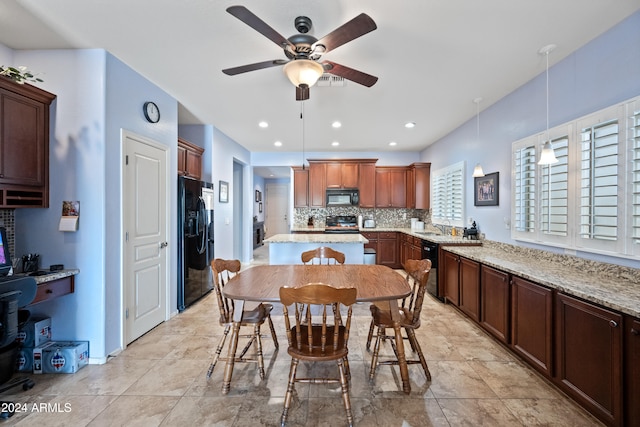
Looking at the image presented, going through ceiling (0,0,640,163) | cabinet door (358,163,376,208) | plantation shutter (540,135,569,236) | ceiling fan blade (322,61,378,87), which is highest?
ceiling (0,0,640,163)

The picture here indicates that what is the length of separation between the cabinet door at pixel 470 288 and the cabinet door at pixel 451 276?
0.35ft

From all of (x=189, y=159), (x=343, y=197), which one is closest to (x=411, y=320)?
(x=189, y=159)

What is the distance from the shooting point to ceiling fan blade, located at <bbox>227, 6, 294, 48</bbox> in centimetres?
149

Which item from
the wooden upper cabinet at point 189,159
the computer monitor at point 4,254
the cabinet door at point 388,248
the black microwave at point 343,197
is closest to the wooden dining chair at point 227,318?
the computer monitor at point 4,254

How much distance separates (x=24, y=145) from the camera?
222cm

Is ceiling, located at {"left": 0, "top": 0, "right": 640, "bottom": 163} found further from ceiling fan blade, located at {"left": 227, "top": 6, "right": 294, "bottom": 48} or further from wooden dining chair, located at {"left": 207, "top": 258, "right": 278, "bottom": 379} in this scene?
wooden dining chair, located at {"left": 207, "top": 258, "right": 278, "bottom": 379}

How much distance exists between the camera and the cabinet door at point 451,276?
140 inches

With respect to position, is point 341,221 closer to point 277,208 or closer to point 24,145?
point 277,208

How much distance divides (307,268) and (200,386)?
1238 mm

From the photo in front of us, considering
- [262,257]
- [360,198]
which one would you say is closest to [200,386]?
[360,198]

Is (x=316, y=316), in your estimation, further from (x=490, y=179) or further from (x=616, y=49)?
(x=616, y=49)

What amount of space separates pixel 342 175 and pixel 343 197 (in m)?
0.51

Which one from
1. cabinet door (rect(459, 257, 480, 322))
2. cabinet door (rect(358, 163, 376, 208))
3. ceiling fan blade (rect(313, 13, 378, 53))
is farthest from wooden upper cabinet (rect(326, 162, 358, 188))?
ceiling fan blade (rect(313, 13, 378, 53))

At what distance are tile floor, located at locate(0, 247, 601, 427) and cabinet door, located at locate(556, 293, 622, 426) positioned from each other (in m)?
0.17
